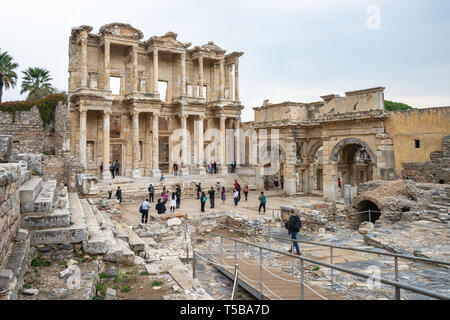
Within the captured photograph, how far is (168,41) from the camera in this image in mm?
29469

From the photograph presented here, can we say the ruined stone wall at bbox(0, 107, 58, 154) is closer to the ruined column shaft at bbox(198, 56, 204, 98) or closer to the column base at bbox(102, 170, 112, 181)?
the column base at bbox(102, 170, 112, 181)

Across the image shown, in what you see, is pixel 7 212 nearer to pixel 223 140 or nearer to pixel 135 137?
pixel 135 137

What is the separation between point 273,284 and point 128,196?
60.9 ft

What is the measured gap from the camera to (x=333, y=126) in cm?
2377

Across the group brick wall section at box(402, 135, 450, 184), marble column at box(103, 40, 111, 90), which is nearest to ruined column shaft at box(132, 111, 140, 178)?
marble column at box(103, 40, 111, 90)

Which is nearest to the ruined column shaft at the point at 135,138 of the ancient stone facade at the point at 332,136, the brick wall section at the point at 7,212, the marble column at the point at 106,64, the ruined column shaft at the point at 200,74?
the marble column at the point at 106,64

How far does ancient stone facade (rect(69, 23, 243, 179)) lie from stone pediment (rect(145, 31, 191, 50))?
84 mm

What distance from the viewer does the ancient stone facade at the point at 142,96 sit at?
26219 mm

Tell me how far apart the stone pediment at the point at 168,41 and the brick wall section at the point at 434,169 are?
2076 centimetres

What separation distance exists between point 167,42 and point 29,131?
1349 centimetres

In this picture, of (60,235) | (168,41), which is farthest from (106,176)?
(60,235)

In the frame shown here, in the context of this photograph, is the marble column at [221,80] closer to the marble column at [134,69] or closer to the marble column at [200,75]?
the marble column at [200,75]

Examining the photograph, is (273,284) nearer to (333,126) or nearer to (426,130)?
(426,130)

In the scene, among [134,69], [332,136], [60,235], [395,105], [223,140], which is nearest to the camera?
[60,235]
